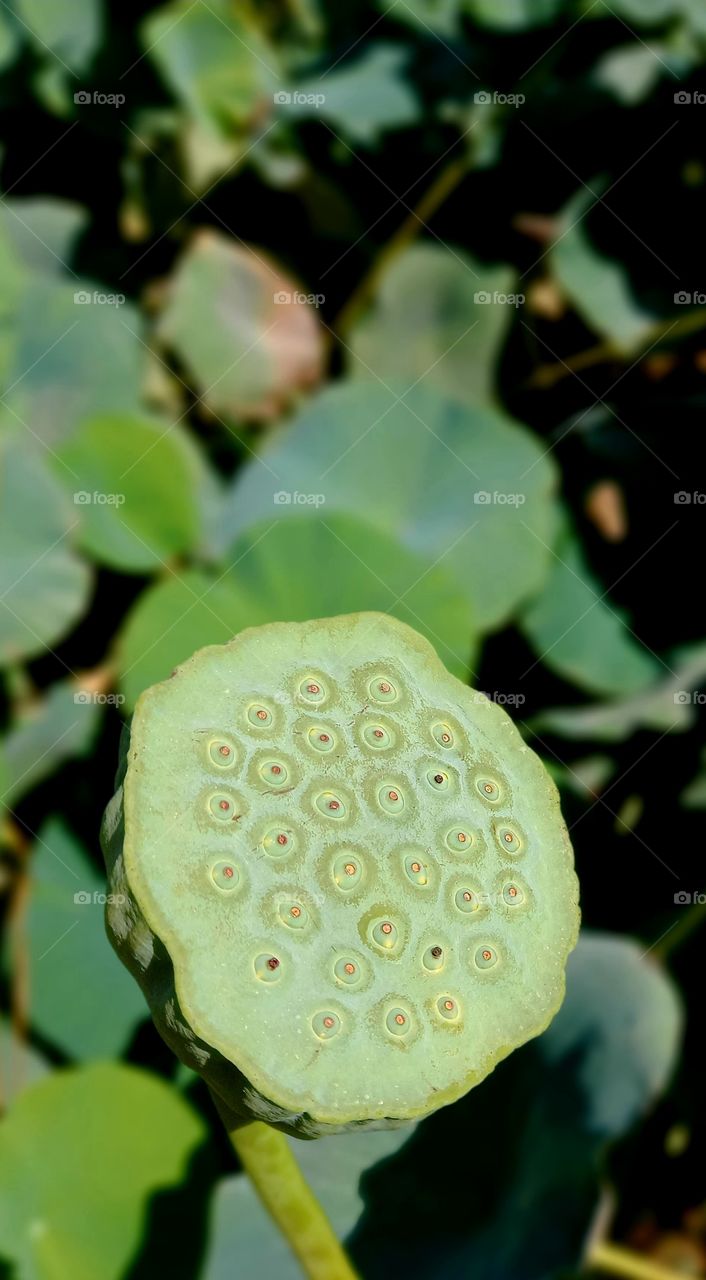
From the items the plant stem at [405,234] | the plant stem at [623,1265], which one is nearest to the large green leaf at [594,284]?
the plant stem at [405,234]

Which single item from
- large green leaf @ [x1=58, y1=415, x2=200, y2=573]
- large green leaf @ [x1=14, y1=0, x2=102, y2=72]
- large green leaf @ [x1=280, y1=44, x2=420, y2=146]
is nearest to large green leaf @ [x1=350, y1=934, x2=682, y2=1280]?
large green leaf @ [x1=58, y1=415, x2=200, y2=573]

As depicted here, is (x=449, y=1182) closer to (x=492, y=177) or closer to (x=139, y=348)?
(x=139, y=348)

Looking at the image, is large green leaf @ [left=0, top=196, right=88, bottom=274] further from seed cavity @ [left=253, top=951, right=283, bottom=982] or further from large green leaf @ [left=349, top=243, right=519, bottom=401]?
seed cavity @ [left=253, top=951, right=283, bottom=982]

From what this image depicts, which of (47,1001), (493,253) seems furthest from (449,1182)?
(493,253)

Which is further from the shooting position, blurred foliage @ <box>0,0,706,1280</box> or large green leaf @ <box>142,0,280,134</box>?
large green leaf @ <box>142,0,280,134</box>

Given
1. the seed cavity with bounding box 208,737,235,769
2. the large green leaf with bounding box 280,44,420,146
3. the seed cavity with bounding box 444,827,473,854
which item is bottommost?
the seed cavity with bounding box 208,737,235,769

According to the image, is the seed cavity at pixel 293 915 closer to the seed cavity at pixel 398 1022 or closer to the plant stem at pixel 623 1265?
the seed cavity at pixel 398 1022
